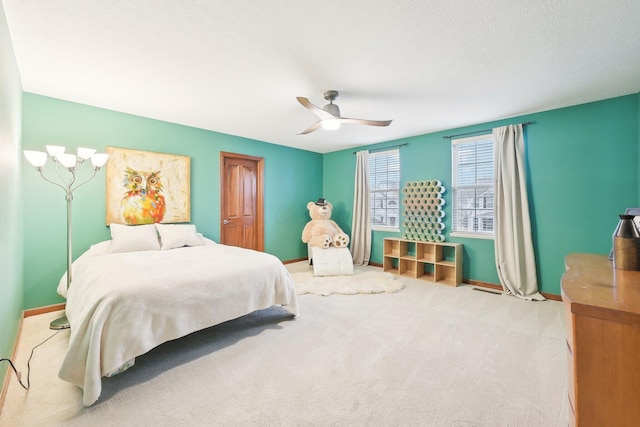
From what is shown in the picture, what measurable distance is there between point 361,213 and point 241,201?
7.49 ft

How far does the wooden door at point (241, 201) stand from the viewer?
4656 mm

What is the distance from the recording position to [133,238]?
3.23m

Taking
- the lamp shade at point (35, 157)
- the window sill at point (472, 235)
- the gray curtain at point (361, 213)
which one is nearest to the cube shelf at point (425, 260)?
the window sill at point (472, 235)

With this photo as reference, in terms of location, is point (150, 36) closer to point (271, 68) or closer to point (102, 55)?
point (102, 55)

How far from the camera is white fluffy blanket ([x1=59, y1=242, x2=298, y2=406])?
171 cm

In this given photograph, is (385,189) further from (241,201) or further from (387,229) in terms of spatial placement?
(241,201)

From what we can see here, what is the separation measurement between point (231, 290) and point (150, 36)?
202cm

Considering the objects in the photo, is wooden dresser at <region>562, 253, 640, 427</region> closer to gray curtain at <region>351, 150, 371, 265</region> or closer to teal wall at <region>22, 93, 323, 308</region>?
teal wall at <region>22, 93, 323, 308</region>

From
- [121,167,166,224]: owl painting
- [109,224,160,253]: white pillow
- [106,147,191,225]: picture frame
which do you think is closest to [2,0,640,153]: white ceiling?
[106,147,191,225]: picture frame

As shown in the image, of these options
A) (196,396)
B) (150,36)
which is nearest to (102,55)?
(150,36)

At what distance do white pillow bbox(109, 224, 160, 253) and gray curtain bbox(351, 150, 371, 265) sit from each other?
345cm

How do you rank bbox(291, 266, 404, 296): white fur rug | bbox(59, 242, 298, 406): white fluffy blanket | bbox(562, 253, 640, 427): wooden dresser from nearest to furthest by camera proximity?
bbox(562, 253, 640, 427): wooden dresser
bbox(59, 242, 298, 406): white fluffy blanket
bbox(291, 266, 404, 296): white fur rug

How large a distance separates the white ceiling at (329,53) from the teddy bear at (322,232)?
2.12m

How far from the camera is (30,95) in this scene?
2.95 meters
